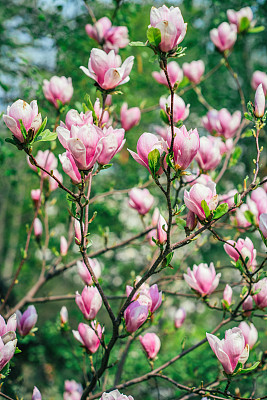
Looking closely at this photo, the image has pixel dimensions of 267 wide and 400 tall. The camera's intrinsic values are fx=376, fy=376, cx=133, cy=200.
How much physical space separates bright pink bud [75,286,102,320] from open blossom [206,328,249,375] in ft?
1.17

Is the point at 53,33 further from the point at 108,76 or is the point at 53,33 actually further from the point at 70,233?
the point at 108,76

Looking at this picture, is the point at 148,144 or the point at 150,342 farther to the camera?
the point at 150,342

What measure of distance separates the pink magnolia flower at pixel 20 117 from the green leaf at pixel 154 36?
0.30 m

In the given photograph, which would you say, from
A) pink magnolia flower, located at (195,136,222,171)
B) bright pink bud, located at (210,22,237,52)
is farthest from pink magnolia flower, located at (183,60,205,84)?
pink magnolia flower, located at (195,136,222,171)

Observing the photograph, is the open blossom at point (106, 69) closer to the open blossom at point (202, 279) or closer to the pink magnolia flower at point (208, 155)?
the pink magnolia flower at point (208, 155)

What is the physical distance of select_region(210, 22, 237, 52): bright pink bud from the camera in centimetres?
185

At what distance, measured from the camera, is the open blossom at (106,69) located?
3.27 feet

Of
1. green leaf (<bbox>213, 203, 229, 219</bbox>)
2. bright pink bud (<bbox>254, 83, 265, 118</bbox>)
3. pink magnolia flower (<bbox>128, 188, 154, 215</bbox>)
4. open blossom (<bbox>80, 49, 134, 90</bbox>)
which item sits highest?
open blossom (<bbox>80, 49, 134, 90</bbox>)

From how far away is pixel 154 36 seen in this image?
32.1 inches

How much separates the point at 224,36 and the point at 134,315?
149 cm

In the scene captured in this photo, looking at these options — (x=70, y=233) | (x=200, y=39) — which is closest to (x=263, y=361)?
(x=70, y=233)

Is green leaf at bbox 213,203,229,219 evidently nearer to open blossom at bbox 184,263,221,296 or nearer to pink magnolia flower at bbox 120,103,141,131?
open blossom at bbox 184,263,221,296

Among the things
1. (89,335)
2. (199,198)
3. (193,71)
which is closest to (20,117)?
(199,198)

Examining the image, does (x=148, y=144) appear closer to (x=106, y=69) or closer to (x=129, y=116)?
(x=106, y=69)
